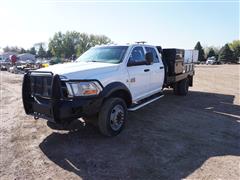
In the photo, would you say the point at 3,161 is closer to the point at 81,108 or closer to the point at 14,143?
the point at 14,143

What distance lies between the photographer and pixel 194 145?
484cm

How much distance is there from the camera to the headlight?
4.53 metres

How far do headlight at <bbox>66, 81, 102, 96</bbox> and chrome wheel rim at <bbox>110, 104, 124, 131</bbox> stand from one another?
680 mm

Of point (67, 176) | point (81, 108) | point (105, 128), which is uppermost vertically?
point (81, 108)

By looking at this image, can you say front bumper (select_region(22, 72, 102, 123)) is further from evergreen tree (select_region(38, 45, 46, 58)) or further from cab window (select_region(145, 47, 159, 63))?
evergreen tree (select_region(38, 45, 46, 58))

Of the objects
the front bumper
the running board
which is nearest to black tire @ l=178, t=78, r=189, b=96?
the running board

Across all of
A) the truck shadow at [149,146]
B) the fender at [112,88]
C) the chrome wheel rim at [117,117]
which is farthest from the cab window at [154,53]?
the chrome wheel rim at [117,117]

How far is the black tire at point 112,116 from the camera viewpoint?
4934mm

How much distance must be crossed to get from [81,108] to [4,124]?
123 inches

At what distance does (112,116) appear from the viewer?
5160 millimetres

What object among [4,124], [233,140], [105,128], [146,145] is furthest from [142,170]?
[4,124]

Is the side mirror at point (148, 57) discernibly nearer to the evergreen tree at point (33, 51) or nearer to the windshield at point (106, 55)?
the windshield at point (106, 55)

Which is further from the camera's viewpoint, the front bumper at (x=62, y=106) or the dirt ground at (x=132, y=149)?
the front bumper at (x=62, y=106)

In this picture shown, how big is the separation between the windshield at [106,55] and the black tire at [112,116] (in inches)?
43.1
